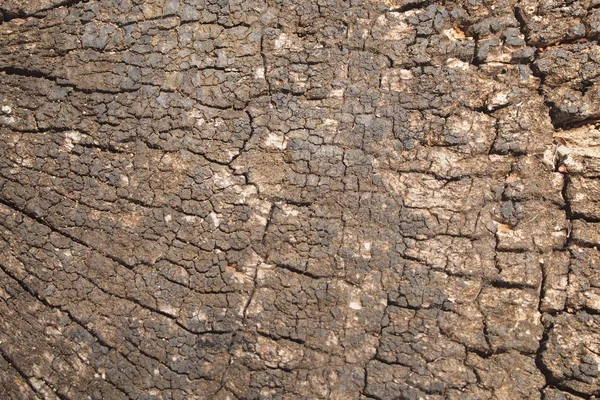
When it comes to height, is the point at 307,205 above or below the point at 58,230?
above

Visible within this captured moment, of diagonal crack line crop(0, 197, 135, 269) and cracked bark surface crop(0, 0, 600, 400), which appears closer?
cracked bark surface crop(0, 0, 600, 400)

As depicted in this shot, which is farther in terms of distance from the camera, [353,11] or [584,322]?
[353,11]

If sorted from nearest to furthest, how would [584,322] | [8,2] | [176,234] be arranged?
1. [584,322]
2. [176,234]
3. [8,2]

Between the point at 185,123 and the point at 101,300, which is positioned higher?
the point at 185,123

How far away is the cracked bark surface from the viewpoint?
1596mm

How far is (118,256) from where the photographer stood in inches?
67.0

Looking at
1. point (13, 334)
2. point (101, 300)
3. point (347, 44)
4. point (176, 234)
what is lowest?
point (13, 334)

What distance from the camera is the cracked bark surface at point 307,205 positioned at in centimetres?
160

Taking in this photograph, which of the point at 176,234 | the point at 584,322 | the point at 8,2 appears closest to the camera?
the point at 584,322

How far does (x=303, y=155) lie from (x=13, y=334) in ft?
3.01

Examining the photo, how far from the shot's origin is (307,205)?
168 cm

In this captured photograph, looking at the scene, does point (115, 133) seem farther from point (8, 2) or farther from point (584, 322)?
point (584, 322)

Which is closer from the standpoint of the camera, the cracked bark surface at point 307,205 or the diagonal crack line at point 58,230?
the cracked bark surface at point 307,205

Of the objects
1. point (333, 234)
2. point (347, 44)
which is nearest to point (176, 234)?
point (333, 234)
